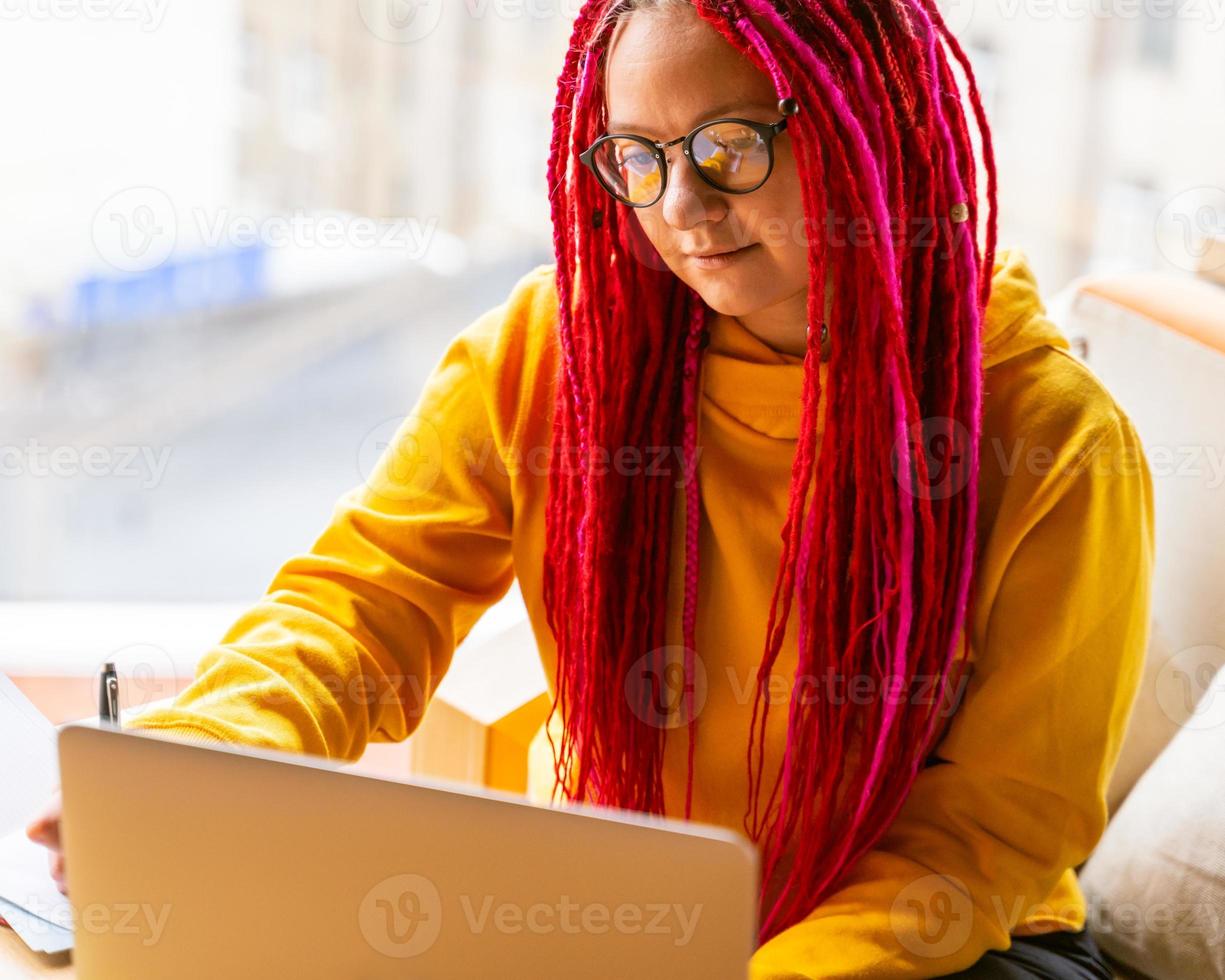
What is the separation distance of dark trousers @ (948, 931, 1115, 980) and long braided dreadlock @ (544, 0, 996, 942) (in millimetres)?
135

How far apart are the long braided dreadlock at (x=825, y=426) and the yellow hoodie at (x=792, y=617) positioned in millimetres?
31

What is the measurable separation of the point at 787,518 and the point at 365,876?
0.53 meters

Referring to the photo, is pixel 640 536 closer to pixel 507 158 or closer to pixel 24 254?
pixel 507 158

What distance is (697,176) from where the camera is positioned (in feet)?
3.14

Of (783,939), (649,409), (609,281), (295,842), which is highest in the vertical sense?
(609,281)

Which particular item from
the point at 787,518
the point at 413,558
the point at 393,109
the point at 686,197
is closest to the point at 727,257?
the point at 686,197

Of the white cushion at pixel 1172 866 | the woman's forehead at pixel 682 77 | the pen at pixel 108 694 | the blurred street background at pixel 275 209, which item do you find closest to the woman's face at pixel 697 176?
the woman's forehead at pixel 682 77

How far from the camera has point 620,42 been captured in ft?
3.21

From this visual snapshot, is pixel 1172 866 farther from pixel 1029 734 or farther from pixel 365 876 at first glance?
pixel 365 876

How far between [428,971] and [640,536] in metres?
0.53

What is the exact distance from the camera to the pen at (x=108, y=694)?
0.87 metres

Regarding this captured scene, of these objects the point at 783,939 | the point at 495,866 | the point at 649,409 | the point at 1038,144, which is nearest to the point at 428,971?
the point at 495,866

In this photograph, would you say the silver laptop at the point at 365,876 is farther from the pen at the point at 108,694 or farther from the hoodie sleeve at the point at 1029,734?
the hoodie sleeve at the point at 1029,734

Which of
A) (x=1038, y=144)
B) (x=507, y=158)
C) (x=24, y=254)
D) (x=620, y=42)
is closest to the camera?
(x=620, y=42)
